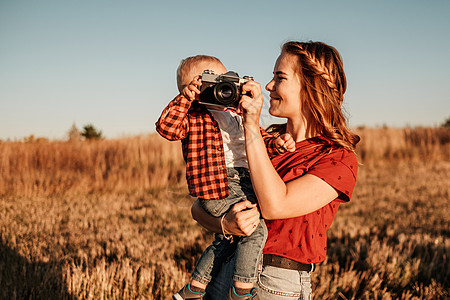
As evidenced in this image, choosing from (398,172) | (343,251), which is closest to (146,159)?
(343,251)

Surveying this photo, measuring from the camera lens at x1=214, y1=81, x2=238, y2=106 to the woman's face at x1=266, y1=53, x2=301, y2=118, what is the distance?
38cm

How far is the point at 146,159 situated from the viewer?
10.9m

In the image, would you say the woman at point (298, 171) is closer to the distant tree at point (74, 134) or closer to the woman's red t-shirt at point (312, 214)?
the woman's red t-shirt at point (312, 214)

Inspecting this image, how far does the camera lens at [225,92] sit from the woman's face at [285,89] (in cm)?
38

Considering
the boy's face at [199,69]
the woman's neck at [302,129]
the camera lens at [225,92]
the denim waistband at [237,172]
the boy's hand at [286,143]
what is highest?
the boy's face at [199,69]

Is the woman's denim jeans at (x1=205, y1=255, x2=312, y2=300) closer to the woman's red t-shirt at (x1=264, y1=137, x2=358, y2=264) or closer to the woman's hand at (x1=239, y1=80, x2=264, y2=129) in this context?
the woman's red t-shirt at (x1=264, y1=137, x2=358, y2=264)

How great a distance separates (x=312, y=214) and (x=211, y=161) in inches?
25.3

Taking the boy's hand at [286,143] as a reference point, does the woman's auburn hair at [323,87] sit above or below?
above

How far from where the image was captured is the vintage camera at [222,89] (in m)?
1.72

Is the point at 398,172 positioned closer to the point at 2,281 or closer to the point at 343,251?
the point at 343,251

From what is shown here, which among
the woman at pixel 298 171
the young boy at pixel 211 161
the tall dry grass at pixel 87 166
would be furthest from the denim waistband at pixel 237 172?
the tall dry grass at pixel 87 166

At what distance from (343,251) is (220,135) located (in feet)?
11.4

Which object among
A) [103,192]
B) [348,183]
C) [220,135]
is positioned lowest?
[103,192]

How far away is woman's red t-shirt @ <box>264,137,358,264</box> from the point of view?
1.76m
